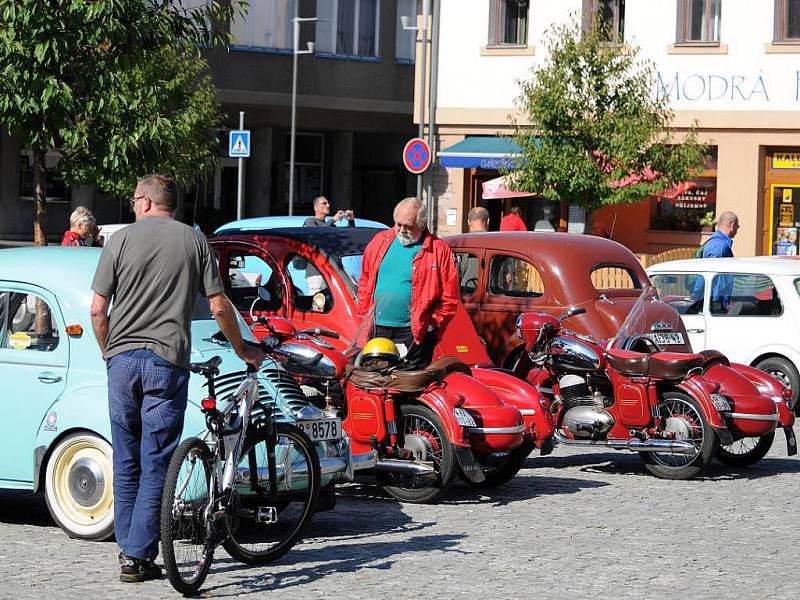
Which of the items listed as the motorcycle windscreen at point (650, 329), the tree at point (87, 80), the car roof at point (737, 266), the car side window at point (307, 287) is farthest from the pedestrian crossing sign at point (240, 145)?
the motorcycle windscreen at point (650, 329)

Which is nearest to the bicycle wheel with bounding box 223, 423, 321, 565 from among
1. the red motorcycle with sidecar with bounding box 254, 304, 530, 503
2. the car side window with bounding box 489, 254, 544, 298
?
the red motorcycle with sidecar with bounding box 254, 304, 530, 503

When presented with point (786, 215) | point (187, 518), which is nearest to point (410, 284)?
point (187, 518)

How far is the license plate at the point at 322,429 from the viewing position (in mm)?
8789

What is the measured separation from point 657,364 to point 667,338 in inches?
53.9

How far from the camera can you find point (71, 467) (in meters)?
8.74

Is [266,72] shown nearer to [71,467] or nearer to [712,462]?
[712,462]

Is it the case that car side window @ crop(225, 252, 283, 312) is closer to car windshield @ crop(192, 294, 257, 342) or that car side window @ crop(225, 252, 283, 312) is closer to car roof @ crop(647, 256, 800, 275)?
car windshield @ crop(192, 294, 257, 342)

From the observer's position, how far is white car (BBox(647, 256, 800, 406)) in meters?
16.4

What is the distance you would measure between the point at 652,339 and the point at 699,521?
283 cm

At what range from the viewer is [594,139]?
2722cm

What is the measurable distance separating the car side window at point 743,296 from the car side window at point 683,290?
0.48ft

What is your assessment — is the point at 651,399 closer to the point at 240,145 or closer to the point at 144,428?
the point at 144,428

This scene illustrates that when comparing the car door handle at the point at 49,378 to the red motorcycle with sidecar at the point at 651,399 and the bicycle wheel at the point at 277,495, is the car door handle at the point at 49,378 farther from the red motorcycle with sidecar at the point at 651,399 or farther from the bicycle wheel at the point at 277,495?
the red motorcycle with sidecar at the point at 651,399

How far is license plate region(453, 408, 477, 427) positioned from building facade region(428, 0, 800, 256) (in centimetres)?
2004
